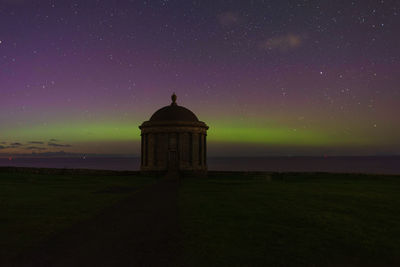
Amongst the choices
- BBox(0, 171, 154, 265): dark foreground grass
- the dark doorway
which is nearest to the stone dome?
the dark doorway

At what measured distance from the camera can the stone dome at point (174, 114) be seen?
33.9 metres

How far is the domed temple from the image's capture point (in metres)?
33.0

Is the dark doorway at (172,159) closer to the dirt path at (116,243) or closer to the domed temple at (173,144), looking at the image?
the domed temple at (173,144)

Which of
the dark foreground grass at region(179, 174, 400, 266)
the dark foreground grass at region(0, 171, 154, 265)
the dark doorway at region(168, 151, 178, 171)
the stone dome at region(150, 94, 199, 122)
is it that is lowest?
the dark foreground grass at region(179, 174, 400, 266)

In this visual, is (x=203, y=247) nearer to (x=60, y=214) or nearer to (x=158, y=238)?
(x=158, y=238)

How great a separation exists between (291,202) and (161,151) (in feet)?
71.4

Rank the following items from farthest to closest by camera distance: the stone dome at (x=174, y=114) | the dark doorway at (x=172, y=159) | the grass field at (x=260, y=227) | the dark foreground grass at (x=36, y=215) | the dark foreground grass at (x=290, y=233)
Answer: the stone dome at (x=174, y=114) → the dark doorway at (x=172, y=159) → the dark foreground grass at (x=36, y=215) → the grass field at (x=260, y=227) → the dark foreground grass at (x=290, y=233)

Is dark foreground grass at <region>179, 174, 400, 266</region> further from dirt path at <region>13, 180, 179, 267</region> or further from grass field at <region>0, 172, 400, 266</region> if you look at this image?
dirt path at <region>13, 180, 179, 267</region>

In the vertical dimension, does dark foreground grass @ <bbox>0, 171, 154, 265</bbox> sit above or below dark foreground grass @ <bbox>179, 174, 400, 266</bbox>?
above

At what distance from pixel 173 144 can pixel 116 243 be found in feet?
85.3

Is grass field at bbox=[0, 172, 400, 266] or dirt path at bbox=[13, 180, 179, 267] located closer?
dirt path at bbox=[13, 180, 179, 267]

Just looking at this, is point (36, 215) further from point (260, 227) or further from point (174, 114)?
point (174, 114)

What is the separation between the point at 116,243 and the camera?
7.05 m

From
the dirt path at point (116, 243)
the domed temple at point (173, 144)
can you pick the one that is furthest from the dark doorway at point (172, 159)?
the dirt path at point (116, 243)
